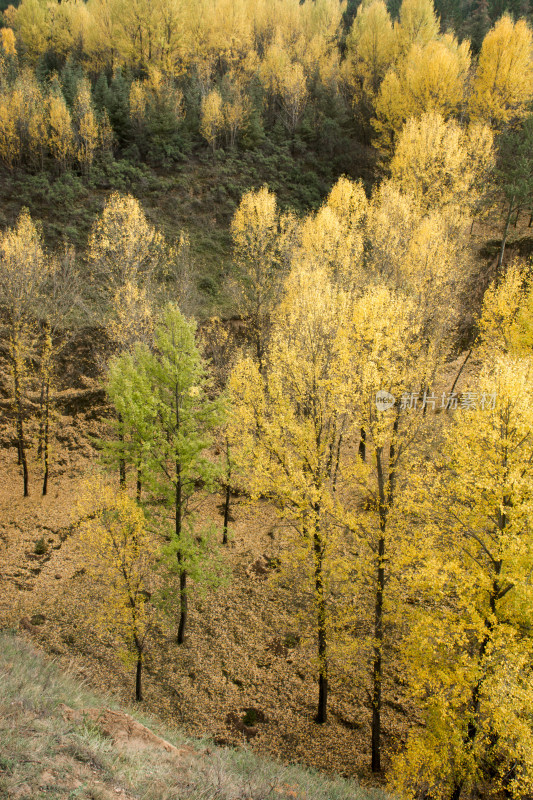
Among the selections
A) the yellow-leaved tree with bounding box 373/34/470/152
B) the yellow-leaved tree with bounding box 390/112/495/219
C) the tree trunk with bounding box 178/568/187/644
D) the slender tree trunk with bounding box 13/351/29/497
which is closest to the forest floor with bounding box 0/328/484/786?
the tree trunk with bounding box 178/568/187/644

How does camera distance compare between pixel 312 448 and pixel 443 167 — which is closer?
pixel 312 448

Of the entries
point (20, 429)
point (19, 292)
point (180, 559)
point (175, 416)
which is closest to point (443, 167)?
point (175, 416)

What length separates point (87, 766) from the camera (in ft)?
18.7

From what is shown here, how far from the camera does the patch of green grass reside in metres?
5.11

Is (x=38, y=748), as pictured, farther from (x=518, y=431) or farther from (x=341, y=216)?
(x=341, y=216)

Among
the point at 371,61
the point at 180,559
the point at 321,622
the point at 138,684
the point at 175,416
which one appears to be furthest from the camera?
the point at 371,61

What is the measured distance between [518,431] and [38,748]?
10040 millimetres

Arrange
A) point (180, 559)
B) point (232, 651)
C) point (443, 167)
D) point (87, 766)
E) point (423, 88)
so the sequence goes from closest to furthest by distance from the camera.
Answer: point (87, 766) < point (180, 559) < point (232, 651) < point (443, 167) < point (423, 88)

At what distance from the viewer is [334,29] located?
58312 mm

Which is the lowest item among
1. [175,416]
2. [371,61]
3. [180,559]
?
[180,559]

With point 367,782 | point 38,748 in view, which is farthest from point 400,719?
point 38,748

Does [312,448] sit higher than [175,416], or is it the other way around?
[175,416]

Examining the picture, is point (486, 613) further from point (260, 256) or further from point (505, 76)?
point (505, 76)

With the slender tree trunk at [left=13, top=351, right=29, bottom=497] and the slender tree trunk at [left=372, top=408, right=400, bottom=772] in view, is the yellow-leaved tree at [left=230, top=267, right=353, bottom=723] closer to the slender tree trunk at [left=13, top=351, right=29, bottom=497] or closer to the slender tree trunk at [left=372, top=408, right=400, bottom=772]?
the slender tree trunk at [left=372, top=408, right=400, bottom=772]
